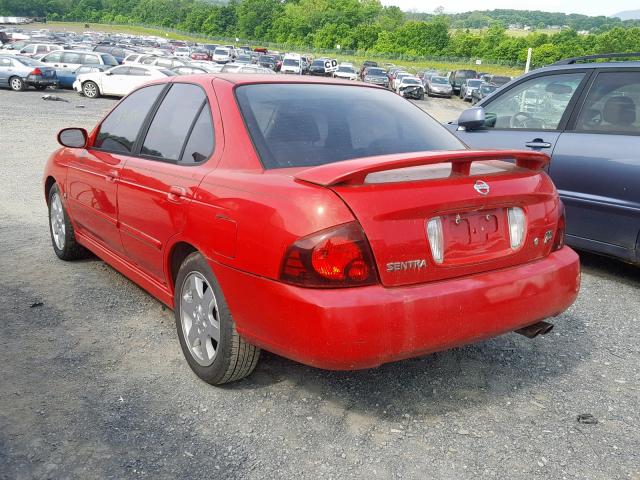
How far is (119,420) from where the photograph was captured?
2.90m

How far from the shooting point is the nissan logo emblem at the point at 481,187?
9.11 ft

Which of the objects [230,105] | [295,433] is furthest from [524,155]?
[295,433]

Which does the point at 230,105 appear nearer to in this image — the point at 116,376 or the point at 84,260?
the point at 116,376

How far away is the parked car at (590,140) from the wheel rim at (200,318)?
320cm

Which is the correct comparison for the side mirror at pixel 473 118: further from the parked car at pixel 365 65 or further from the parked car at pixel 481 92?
the parked car at pixel 365 65

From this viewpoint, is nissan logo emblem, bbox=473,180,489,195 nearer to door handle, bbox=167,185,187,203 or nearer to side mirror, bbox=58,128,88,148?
door handle, bbox=167,185,187,203

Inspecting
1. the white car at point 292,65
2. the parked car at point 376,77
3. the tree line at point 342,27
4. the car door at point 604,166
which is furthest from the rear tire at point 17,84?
the tree line at point 342,27

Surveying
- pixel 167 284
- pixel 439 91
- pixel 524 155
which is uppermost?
pixel 524 155

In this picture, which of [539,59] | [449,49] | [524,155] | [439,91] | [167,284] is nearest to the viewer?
[524,155]

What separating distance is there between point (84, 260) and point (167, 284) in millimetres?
2168

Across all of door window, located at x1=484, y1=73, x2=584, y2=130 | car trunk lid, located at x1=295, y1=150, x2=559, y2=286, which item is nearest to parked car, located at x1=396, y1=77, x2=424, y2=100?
door window, located at x1=484, y1=73, x2=584, y2=130

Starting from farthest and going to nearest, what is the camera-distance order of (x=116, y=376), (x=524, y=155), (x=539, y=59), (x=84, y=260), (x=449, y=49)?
1. (x=449, y=49)
2. (x=539, y=59)
3. (x=84, y=260)
4. (x=116, y=376)
5. (x=524, y=155)

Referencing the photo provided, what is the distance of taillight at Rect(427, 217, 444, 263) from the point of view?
8.66 ft

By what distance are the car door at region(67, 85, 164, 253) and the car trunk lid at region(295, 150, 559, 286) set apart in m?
1.85
